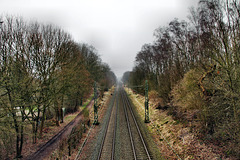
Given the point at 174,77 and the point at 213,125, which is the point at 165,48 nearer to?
the point at 174,77

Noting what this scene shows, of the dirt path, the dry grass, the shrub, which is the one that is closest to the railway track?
the dry grass

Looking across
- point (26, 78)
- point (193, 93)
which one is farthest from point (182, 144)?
point (26, 78)

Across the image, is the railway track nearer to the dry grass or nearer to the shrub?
the dry grass

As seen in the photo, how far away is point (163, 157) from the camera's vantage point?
10.6 metres

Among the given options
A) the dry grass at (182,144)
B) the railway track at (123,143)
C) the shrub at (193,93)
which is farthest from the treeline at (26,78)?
the shrub at (193,93)

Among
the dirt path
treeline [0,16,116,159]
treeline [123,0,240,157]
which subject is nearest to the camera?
treeline [123,0,240,157]

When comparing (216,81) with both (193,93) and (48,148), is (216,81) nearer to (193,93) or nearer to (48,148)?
(193,93)

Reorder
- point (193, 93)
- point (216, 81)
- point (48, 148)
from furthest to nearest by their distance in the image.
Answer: point (48, 148) < point (193, 93) < point (216, 81)

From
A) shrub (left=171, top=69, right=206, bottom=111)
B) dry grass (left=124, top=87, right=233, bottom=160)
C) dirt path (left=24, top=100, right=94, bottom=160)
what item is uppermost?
shrub (left=171, top=69, right=206, bottom=111)

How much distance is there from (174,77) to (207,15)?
8737 mm

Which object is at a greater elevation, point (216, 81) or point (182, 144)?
point (216, 81)

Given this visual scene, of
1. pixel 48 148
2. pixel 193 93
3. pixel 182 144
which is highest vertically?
pixel 193 93

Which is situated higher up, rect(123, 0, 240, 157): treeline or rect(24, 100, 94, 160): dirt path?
rect(123, 0, 240, 157): treeline

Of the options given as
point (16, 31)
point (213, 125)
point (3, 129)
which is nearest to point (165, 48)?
point (213, 125)
